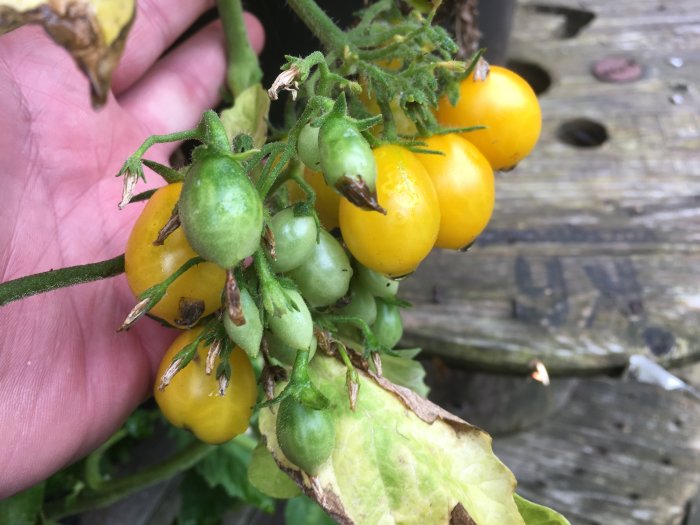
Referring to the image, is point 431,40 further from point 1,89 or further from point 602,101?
point 602,101

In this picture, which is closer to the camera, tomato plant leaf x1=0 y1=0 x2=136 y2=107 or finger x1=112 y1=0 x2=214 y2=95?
tomato plant leaf x1=0 y1=0 x2=136 y2=107

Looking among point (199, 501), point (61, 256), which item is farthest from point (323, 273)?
point (199, 501)

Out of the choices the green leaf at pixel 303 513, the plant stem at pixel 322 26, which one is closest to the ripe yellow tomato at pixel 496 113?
the plant stem at pixel 322 26

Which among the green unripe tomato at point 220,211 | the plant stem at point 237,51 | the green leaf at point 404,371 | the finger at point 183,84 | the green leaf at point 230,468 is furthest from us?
the green leaf at point 230,468

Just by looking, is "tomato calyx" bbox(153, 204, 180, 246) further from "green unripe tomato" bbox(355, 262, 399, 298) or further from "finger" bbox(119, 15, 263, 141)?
"finger" bbox(119, 15, 263, 141)

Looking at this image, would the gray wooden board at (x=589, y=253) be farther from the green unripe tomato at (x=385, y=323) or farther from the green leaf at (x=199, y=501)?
the green leaf at (x=199, y=501)

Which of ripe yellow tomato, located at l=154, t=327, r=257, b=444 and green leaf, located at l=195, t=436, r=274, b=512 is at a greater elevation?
ripe yellow tomato, located at l=154, t=327, r=257, b=444

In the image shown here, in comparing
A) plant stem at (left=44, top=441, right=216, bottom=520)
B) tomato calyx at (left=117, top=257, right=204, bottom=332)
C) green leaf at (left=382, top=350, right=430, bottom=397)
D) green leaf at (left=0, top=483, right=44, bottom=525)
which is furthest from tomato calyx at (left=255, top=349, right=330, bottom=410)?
green leaf at (left=0, top=483, right=44, bottom=525)
